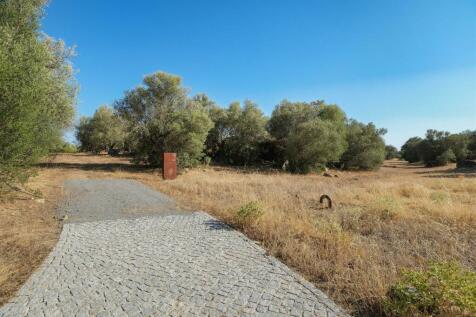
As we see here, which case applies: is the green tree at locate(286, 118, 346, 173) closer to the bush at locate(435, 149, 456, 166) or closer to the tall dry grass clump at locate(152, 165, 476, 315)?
the tall dry grass clump at locate(152, 165, 476, 315)

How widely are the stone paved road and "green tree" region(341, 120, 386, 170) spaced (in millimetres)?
34392

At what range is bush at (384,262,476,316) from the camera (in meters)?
2.80

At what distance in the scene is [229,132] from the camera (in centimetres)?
3559

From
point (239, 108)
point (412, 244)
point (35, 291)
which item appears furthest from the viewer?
point (239, 108)

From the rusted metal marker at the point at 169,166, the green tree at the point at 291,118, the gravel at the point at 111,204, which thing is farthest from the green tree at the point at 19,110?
the green tree at the point at 291,118

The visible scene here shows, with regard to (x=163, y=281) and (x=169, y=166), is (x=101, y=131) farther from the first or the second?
(x=163, y=281)

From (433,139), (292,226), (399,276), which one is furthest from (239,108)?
(433,139)

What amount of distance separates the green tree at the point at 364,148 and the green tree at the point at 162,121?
21954 mm

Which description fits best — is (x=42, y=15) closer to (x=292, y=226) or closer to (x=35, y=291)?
(x=35, y=291)

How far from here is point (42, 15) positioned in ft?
41.1

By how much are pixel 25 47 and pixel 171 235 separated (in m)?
8.65

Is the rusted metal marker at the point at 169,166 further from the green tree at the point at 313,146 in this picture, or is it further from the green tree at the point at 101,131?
the green tree at the point at 101,131

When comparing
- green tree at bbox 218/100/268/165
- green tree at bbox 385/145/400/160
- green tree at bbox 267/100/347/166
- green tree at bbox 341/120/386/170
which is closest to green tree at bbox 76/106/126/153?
green tree at bbox 218/100/268/165

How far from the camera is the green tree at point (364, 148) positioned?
117 ft
